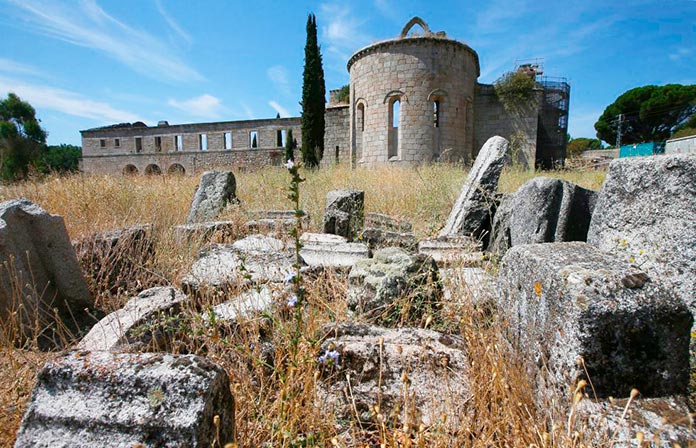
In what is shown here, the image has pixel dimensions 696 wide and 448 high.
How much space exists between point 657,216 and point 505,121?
17.4m

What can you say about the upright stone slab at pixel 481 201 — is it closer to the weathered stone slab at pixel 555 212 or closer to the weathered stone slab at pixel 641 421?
the weathered stone slab at pixel 555 212

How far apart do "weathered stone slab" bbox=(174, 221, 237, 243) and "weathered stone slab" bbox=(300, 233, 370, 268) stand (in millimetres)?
1167

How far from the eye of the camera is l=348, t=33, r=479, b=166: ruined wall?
14781 mm

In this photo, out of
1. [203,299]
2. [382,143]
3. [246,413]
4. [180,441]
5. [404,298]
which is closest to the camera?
[180,441]

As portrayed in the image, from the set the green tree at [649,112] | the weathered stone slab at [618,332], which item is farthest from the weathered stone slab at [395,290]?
the green tree at [649,112]

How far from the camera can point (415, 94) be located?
1506 centimetres

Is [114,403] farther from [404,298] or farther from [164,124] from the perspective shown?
[164,124]

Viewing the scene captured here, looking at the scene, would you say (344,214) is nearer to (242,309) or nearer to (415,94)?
(242,309)

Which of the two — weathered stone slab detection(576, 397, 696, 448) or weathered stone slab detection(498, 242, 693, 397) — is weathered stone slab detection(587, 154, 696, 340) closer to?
weathered stone slab detection(498, 242, 693, 397)

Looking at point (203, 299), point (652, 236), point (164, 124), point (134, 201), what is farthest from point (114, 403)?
point (164, 124)


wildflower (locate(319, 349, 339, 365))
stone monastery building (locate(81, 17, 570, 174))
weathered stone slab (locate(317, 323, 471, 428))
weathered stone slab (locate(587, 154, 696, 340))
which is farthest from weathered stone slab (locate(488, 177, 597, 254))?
stone monastery building (locate(81, 17, 570, 174))

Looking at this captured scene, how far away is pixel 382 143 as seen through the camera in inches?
617

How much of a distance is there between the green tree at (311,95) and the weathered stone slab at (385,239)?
1548 cm

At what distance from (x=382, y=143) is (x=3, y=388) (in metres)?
15.2
